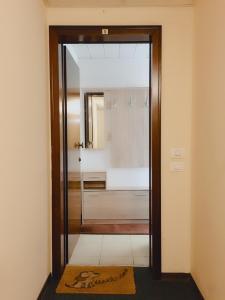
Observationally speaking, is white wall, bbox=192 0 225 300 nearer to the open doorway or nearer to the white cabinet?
the open doorway

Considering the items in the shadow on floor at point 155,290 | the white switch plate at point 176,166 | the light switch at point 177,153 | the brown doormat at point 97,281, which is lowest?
the shadow on floor at point 155,290

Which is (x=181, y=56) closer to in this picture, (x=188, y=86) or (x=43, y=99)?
(x=188, y=86)

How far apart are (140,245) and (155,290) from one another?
104 cm

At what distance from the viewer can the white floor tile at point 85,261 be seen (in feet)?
9.78

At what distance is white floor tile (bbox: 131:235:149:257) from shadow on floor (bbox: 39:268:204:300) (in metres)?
0.54

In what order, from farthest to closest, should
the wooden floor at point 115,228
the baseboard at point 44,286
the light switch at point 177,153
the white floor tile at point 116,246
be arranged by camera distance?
the wooden floor at point 115,228
the white floor tile at point 116,246
the light switch at point 177,153
the baseboard at point 44,286

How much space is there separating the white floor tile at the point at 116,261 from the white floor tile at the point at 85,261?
0.06m

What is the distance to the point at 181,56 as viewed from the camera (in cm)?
254

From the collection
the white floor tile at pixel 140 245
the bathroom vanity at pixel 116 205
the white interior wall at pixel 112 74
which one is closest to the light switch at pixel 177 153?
the white floor tile at pixel 140 245

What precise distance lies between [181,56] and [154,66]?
246mm

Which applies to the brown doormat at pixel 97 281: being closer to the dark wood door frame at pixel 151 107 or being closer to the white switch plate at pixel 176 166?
the dark wood door frame at pixel 151 107

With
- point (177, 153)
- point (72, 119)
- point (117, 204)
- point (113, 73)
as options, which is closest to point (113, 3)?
point (72, 119)

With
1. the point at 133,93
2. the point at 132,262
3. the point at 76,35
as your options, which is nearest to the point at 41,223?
the point at 132,262

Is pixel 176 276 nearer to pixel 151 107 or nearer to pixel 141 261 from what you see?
pixel 141 261
